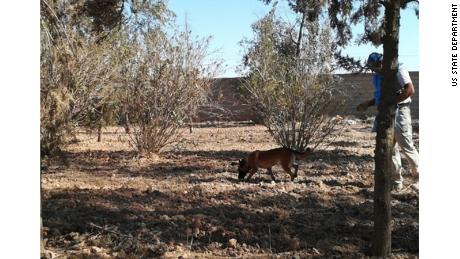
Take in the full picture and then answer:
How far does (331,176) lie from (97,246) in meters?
4.03

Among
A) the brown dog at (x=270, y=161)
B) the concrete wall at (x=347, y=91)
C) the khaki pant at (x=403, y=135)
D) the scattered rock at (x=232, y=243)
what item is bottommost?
the scattered rock at (x=232, y=243)

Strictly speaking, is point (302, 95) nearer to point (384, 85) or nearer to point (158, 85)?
point (158, 85)

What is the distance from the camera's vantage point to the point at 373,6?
4570mm

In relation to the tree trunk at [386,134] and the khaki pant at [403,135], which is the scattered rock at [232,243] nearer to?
the tree trunk at [386,134]

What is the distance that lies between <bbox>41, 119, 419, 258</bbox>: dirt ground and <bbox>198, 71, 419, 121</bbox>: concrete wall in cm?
345

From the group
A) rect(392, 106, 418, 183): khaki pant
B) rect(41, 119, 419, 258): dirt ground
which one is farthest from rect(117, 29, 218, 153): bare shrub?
rect(392, 106, 418, 183): khaki pant

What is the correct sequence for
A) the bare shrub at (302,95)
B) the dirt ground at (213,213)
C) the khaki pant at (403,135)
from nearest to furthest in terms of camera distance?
1. the dirt ground at (213,213)
2. the khaki pant at (403,135)
3. the bare shrub at (302,95)

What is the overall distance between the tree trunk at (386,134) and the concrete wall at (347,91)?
572 centimetres

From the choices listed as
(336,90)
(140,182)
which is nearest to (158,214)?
(140,182)

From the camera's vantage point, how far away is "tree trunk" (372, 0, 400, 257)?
387cm

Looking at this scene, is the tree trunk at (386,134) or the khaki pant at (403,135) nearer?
the tree trunk at (386,134)

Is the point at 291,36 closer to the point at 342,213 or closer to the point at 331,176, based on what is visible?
the point at 331,176

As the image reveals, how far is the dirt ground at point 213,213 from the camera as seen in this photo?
460 centimetres

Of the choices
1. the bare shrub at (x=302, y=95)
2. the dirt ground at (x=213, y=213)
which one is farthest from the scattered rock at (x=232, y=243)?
the bare shrub at (x=302, y=95)
